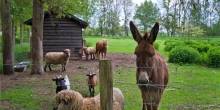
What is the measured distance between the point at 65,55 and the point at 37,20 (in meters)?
3.30

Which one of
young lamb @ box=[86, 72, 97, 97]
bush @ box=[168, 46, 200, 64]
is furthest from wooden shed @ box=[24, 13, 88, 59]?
young lamb @ box=[86, 72, 97, 97]

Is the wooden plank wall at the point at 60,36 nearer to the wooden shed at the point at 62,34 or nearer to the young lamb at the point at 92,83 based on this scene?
the wooden shed at the point at 62,34

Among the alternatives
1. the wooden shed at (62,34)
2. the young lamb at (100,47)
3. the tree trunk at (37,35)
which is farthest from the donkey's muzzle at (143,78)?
the wooden shed at (62,34)

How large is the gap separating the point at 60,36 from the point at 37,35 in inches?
437

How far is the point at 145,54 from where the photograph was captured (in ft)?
20.1

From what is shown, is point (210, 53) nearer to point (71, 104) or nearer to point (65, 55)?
point (65, 55)

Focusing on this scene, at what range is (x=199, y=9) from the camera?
789cm

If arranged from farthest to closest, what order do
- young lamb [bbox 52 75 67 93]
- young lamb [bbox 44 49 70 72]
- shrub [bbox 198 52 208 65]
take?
shrub [bbox 198 52 208 65] < young lamb [bbox 44 49 70 72] < young lamb [bbox 52 75 67 93]

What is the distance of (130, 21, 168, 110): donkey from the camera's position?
605 cm

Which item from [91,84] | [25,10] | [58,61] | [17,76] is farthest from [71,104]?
[25,10]

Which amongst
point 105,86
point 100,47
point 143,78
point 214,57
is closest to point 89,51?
point 100,47

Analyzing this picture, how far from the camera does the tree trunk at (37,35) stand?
60.3 feet

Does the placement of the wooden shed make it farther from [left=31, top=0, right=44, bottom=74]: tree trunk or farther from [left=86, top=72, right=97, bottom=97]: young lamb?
[left=86, top=72, right=97, bottom=97]: young lamb

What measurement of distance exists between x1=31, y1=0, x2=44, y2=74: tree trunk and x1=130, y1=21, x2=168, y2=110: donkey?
12.4 metres
